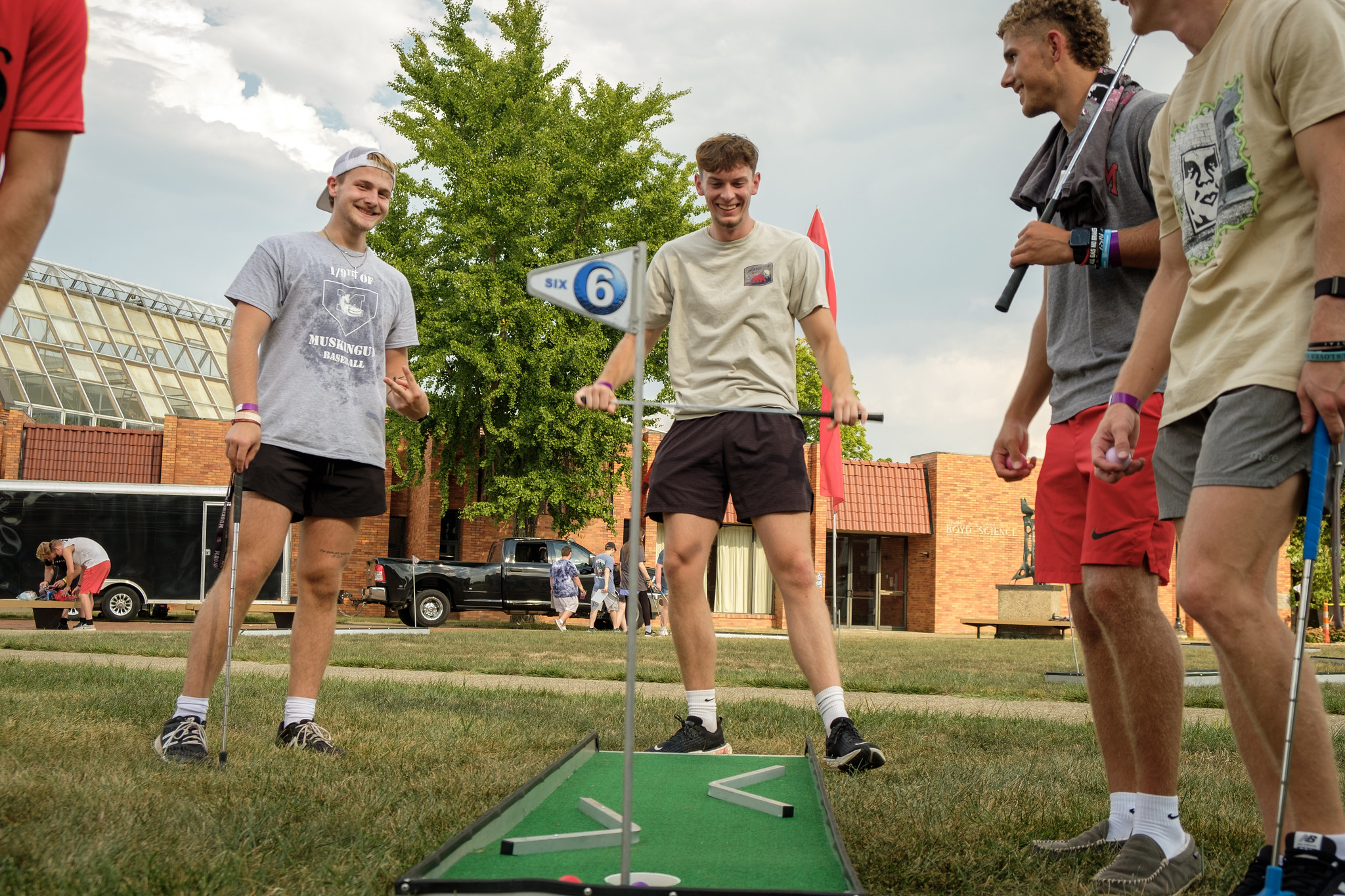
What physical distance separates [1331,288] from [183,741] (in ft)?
11.9

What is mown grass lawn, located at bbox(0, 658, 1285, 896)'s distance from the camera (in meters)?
2.33

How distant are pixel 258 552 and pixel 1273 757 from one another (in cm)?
334

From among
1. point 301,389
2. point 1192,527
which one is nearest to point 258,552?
point 301,389

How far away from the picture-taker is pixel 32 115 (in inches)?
86.0

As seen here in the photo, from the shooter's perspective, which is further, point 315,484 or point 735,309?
A: point 735,309

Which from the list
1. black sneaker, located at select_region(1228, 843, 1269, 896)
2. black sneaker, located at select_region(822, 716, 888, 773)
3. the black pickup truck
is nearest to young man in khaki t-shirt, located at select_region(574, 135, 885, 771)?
black sneaker, located at select_region(822, 716, 888, 773)

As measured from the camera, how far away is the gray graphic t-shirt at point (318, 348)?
4.04 meters

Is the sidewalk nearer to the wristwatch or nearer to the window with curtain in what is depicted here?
the wristwatch

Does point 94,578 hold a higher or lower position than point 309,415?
lower

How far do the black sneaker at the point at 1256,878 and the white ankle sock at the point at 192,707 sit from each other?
3312 millimetres

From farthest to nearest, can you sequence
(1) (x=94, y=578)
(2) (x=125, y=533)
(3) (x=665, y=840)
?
1. (2) (x=125, y=533)
2. (1) (x=94, y=578)
3. (3) (x=665, y=840)

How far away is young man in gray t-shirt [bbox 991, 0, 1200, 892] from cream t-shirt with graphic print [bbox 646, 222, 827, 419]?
111 centimetres

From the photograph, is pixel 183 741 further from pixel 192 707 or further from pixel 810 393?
pixel 810 393

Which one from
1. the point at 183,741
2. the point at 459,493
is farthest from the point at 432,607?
the point at 183,741
